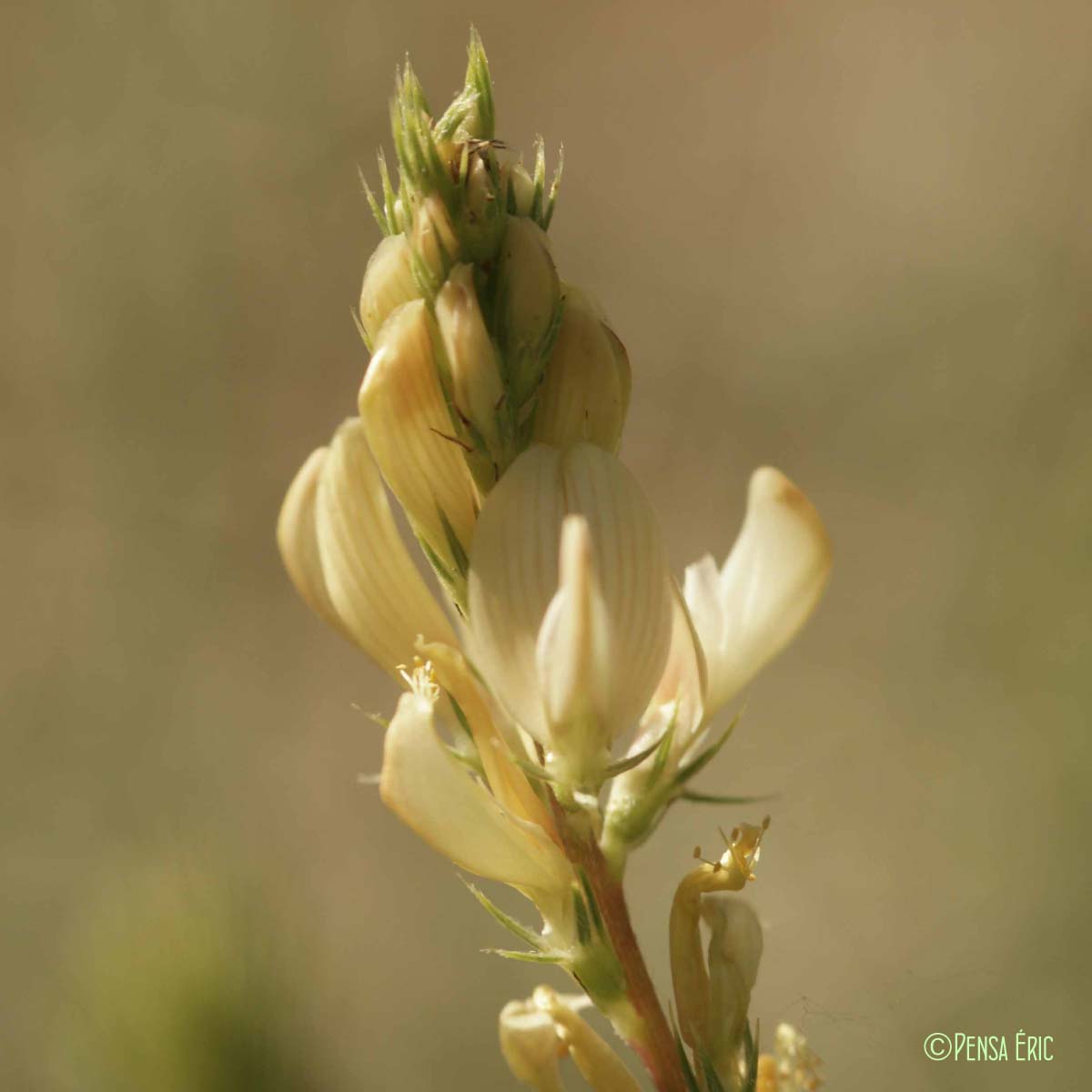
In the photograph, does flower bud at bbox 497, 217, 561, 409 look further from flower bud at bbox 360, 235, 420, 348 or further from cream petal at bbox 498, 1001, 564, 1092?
cream petal at bbox 498, 1001, 564, 1092

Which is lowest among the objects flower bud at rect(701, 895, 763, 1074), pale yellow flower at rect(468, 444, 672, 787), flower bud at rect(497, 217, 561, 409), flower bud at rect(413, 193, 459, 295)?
flower bud at rect(701, 895, 763, 1074)

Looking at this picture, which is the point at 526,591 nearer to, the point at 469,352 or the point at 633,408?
the point at 469,352

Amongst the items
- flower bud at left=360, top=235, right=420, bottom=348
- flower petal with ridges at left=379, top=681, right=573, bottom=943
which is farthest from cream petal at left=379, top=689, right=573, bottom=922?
A: flower bud at left=360, top=235, right=420, bottom=348

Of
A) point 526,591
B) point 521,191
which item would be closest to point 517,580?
point 526,591

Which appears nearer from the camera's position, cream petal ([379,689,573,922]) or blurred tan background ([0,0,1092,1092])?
cream petal ([379,689,573,922])

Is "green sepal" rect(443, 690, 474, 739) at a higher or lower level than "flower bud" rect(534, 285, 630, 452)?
lower

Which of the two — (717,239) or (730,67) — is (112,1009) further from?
(730,67)

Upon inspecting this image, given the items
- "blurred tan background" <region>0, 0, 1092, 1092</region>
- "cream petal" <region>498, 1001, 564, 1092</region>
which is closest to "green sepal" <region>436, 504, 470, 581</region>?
"cream petal" <region>498, 1001, 564, 1092</region>
